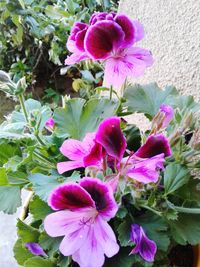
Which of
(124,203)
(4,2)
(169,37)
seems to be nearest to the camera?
(124,203)

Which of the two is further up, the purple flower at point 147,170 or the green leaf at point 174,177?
the purple flower at point 147,170

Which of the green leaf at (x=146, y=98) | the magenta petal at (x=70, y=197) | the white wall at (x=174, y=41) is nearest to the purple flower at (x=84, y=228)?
the magenta petal at (x=70, y=197)

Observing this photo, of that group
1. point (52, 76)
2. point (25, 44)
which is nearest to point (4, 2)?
point (25, 44)

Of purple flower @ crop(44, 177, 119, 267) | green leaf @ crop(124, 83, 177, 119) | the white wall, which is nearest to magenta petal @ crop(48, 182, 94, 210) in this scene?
purple flower @ crop(44, 177, 119, 267)

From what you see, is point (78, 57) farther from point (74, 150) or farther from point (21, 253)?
point (21, 253)

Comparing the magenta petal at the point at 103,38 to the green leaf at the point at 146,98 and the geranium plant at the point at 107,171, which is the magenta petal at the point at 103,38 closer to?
the geranium plant at the point at 107,171

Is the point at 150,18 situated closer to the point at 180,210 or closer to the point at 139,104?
the point at 139,104

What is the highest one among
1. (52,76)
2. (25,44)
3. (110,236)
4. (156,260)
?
(110,236)

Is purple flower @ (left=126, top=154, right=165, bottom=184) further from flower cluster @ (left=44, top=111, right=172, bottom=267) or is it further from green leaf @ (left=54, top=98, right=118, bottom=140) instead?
green leaf @ (left=54, top=98, right=118, bottom=140)

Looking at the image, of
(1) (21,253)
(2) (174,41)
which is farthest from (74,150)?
(2) (174,41)
